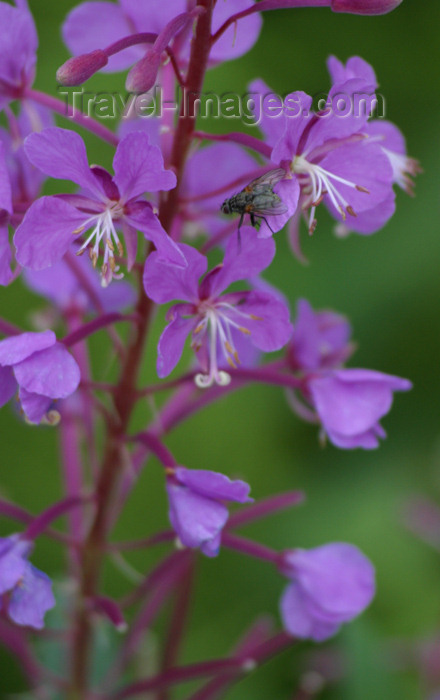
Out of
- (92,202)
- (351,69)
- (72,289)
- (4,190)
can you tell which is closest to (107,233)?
(92,202)

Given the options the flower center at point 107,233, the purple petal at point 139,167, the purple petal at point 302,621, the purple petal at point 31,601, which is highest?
the purple petal at point 139,167

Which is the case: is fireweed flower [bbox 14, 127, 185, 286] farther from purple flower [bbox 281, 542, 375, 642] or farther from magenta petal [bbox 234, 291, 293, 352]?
purple flower [bbox 281, 542, 375, 642]

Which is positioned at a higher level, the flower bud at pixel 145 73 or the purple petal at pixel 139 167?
the flower bud at pixel 145 73

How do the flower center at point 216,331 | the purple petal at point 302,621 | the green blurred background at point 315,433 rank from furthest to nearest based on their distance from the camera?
the green blurred background at point 315,433, the purple petal at point 302,621, the flower center at point 216,331

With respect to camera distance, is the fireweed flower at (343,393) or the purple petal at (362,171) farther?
the fireweed flower at (343,393)

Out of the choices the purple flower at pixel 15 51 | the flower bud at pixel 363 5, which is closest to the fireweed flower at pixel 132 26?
the purple flower at pixel 15 51

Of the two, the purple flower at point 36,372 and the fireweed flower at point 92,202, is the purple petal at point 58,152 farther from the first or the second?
the purple flower at point 36,372

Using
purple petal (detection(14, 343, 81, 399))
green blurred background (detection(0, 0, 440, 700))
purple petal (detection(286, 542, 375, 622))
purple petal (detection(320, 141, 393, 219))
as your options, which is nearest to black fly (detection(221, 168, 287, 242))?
purple petal (detection(320, 141, 393, 219))

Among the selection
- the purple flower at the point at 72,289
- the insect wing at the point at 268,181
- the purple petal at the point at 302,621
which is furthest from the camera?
the purple flower at the point at 72,289
